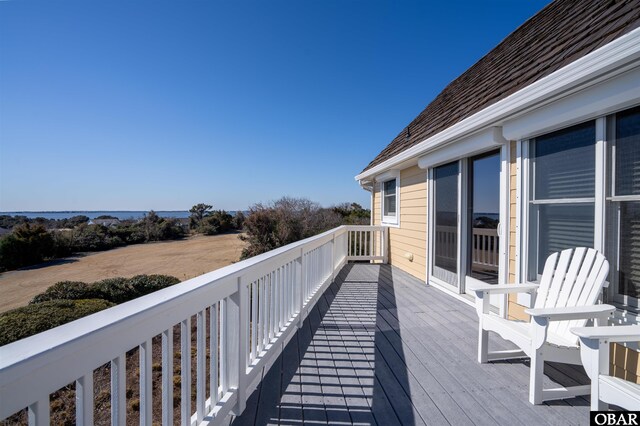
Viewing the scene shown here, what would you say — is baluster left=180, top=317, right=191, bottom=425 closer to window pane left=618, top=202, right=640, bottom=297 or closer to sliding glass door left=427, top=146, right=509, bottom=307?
window pane left=618, top=202, right=640, bottom=297

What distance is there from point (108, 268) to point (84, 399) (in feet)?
38.2

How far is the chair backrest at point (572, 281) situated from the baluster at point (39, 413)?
2.58 meters

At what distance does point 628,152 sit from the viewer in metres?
1.96

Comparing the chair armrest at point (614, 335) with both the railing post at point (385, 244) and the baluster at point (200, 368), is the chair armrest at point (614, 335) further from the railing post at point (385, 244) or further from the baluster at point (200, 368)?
the railing post at point (385, 244)

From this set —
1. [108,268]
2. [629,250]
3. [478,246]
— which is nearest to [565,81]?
[629,250]

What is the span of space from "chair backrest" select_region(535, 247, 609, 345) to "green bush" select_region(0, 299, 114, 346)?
4.61m

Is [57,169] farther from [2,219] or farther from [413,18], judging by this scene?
[2,219]

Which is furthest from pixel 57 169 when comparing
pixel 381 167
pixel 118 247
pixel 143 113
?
pixel 118 247

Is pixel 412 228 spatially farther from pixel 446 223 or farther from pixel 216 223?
pixel 216 223

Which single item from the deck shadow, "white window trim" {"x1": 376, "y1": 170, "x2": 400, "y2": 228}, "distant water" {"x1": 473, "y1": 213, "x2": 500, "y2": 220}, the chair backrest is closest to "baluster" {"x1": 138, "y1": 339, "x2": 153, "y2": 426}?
the deck shadow

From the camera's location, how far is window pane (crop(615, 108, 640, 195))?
6.24 feet

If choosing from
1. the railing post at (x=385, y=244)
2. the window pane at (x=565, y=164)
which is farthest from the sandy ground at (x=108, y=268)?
the window pane at (x=565, y=164)

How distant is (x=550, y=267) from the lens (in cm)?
233

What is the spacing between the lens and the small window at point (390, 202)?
21.1ft
